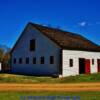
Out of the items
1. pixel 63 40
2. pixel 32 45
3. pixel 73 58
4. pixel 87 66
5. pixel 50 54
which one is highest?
pixel 63 40

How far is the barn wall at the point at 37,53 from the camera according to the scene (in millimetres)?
39875

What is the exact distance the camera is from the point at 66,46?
3984 cm

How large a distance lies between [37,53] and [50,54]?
9.55 ft

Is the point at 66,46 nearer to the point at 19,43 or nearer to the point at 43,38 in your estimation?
the point at 43,38

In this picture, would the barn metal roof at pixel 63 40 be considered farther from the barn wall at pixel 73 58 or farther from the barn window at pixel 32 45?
the barn window at pixel 32 45

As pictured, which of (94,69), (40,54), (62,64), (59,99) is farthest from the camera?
(94,69)

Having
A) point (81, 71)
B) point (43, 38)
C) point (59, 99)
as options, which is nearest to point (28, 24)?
point (43, 38)

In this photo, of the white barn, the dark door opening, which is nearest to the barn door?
the white barn

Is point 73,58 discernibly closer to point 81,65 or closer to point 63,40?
point 81,65

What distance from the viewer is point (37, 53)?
140ft

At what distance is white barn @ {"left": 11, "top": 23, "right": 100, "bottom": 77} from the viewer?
130 ft

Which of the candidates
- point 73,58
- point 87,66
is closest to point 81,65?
point 87,66

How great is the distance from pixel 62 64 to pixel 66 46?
8.43 ft

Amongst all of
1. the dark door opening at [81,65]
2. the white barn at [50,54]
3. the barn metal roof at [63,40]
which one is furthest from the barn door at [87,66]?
the barn metal roof at [63,40]
